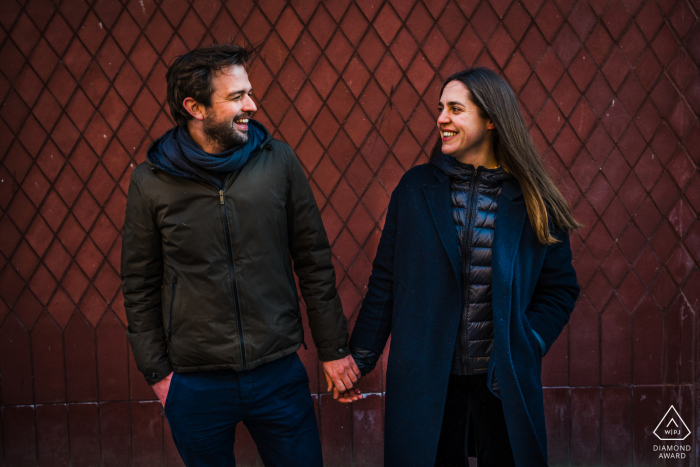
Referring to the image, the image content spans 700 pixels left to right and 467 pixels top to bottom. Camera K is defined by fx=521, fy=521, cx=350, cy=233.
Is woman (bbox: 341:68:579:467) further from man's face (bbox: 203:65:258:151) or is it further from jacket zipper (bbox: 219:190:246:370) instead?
man's face (bbox: 203:65:258:151)

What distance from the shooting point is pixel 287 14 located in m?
3.21

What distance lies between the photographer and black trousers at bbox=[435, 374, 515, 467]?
76.4 inches

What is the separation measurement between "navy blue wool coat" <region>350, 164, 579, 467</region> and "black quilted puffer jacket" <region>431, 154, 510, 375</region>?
0.13 ft

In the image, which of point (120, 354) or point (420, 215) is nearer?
point (420, 215)

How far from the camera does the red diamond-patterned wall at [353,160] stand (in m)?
3.22

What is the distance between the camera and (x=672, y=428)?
338cm

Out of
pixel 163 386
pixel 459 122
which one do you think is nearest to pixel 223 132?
pixel 459 122

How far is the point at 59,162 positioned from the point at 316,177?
1617mm

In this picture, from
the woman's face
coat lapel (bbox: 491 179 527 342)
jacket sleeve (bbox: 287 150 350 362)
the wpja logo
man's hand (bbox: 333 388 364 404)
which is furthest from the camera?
the wpja logo

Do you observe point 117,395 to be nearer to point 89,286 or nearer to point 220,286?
point 89,286

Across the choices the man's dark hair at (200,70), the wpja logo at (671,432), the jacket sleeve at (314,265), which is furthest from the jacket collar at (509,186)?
the wpja logo at (671,432)

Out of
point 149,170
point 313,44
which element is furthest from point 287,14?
point 149,170

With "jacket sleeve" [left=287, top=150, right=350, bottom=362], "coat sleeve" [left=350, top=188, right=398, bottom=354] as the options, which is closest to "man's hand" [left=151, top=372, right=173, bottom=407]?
"jacket sleeve" [left=287, top=150, right=350, bottom=362]

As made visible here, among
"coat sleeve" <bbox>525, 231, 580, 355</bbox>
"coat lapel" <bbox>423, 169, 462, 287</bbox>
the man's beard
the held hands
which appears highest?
the man's beard
